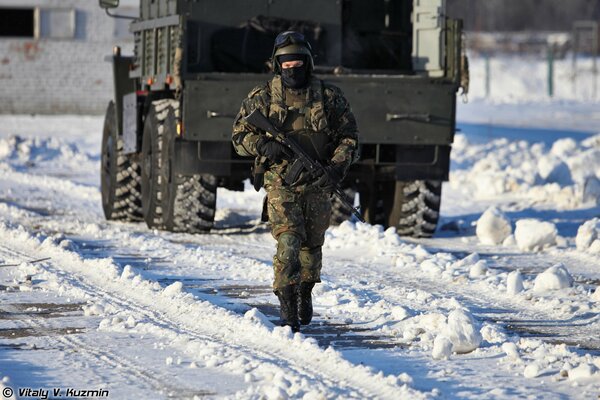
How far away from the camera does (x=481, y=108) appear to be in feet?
141

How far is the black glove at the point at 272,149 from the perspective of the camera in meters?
8.55

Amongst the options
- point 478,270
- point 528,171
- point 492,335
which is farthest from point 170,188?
point 528,171

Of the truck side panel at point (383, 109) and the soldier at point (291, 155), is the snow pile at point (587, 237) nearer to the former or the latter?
the truck side panel at point (383, 109)

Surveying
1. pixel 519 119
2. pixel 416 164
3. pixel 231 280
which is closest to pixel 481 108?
pixel 519 119

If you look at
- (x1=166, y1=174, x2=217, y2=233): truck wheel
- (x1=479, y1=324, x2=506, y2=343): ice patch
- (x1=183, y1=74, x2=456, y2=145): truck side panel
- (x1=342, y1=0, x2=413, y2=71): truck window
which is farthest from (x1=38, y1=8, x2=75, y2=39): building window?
(x1=479, y1=324, x2=506, y2=343): ice patch

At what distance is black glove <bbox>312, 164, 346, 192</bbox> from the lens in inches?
338

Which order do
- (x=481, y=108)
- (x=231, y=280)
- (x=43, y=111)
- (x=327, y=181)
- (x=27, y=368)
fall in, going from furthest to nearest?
(x=481, y=108) < (x=43, y=111) < (x=231, y=280) < (x=327, y=181) < (x=27, y=368)

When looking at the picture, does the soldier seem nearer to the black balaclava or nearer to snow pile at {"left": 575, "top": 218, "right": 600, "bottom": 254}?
the black balaclava

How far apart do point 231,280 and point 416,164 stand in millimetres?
3762

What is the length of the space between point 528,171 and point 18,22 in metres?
18.5

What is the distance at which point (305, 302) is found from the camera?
8812 millimetres

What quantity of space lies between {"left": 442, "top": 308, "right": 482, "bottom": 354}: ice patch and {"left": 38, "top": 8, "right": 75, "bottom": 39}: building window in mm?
28319

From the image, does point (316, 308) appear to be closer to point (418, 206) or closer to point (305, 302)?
point (305, 302)

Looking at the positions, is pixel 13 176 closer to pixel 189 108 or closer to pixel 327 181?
pixel 189 108
